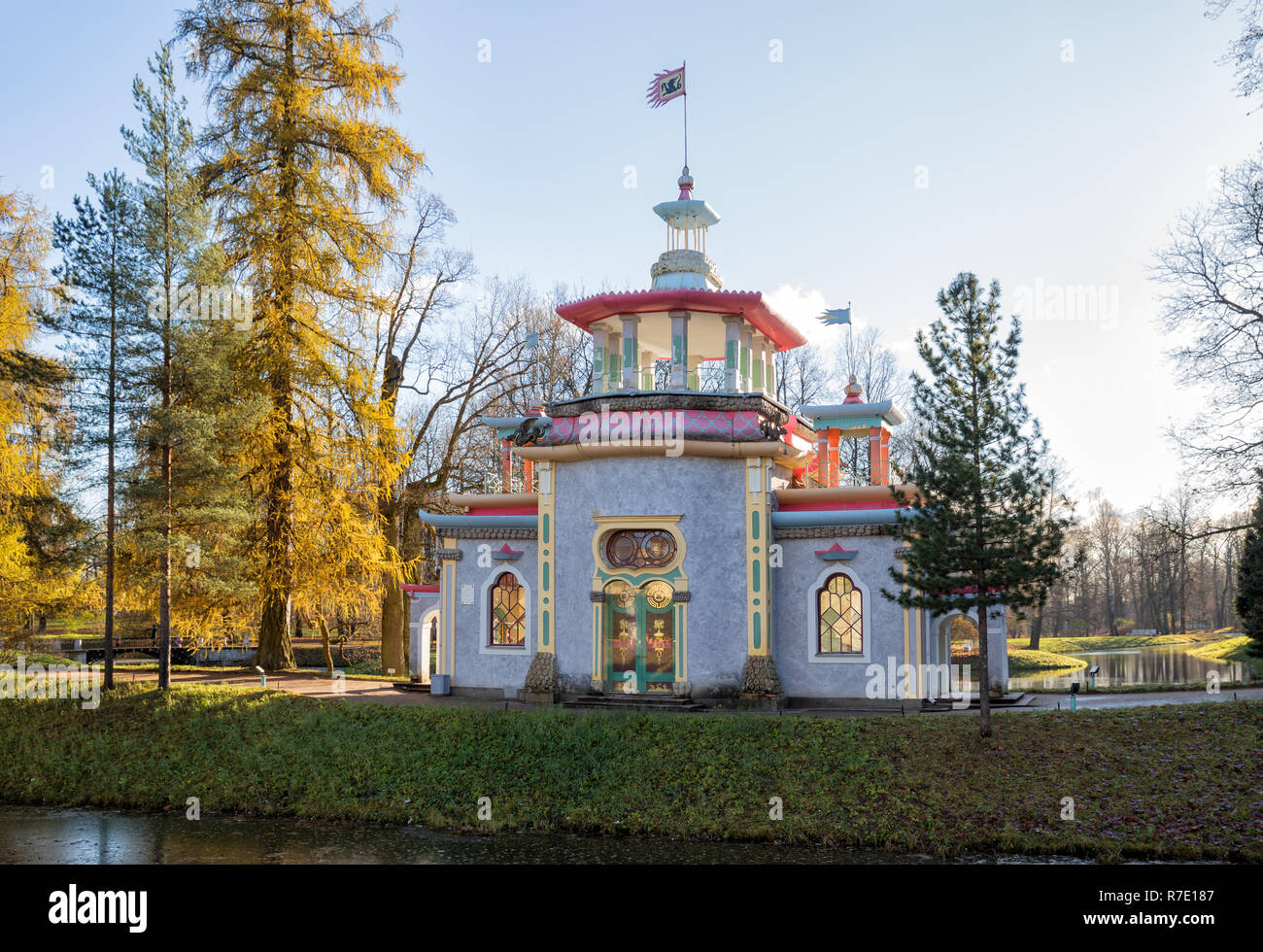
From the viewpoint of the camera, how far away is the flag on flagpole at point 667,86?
22594 millimetres

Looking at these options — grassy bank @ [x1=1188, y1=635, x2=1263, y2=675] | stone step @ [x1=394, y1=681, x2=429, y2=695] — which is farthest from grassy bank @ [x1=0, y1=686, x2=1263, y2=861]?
grassy bank @ [x1=1188, y1=635, x2=1263, y2=675]

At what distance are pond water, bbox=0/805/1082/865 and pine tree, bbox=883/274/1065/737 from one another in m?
4.44

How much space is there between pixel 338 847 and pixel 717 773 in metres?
5.93

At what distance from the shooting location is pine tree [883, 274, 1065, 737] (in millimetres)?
16031

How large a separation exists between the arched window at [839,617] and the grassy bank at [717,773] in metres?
3.08

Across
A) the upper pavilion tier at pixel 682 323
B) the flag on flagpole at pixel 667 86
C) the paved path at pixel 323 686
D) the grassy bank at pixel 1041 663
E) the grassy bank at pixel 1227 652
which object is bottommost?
the grassy bank at pixel 1041 663

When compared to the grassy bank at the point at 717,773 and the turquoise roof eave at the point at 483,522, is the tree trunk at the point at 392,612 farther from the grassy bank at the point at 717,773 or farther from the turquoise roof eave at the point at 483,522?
the grassy bank at the point at 717,773

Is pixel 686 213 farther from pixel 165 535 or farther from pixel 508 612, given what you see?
pixel 165 535

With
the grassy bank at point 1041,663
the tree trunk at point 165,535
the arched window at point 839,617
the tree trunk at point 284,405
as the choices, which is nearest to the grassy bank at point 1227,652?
the grassy bank at point 1041,663

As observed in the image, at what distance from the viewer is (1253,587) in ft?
69.0

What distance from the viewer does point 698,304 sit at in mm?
21562

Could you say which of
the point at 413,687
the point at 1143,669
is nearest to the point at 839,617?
the point at 413,687

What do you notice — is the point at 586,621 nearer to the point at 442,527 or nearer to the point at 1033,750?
the point at 442,527
